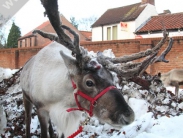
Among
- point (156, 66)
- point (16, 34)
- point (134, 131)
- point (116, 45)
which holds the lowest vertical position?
point (134, 131)

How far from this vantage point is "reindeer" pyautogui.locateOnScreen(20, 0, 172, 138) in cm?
250

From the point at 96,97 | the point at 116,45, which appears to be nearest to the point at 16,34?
the point at 116,45

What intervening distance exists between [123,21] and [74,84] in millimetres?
24166

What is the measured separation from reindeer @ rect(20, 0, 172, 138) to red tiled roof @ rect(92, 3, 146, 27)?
23.1m

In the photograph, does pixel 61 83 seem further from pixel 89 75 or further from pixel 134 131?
pixel 134 131

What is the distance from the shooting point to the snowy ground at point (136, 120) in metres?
3.72

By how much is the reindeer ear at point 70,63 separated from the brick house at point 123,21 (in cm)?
2277

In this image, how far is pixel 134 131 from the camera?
3.74 meters

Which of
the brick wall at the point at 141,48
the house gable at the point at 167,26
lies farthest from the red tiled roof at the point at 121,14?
the brick wall at the point at 141,48

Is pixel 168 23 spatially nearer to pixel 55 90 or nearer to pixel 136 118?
pixel 136 118

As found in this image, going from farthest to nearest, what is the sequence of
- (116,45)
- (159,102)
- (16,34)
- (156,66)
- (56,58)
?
(16,34), (116,45), (156,66), (159,102), (56,58)

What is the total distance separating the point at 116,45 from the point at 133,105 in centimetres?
724

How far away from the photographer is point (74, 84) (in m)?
2.74

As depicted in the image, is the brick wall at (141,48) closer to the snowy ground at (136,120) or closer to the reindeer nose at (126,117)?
the snowy ground at (136,120)
